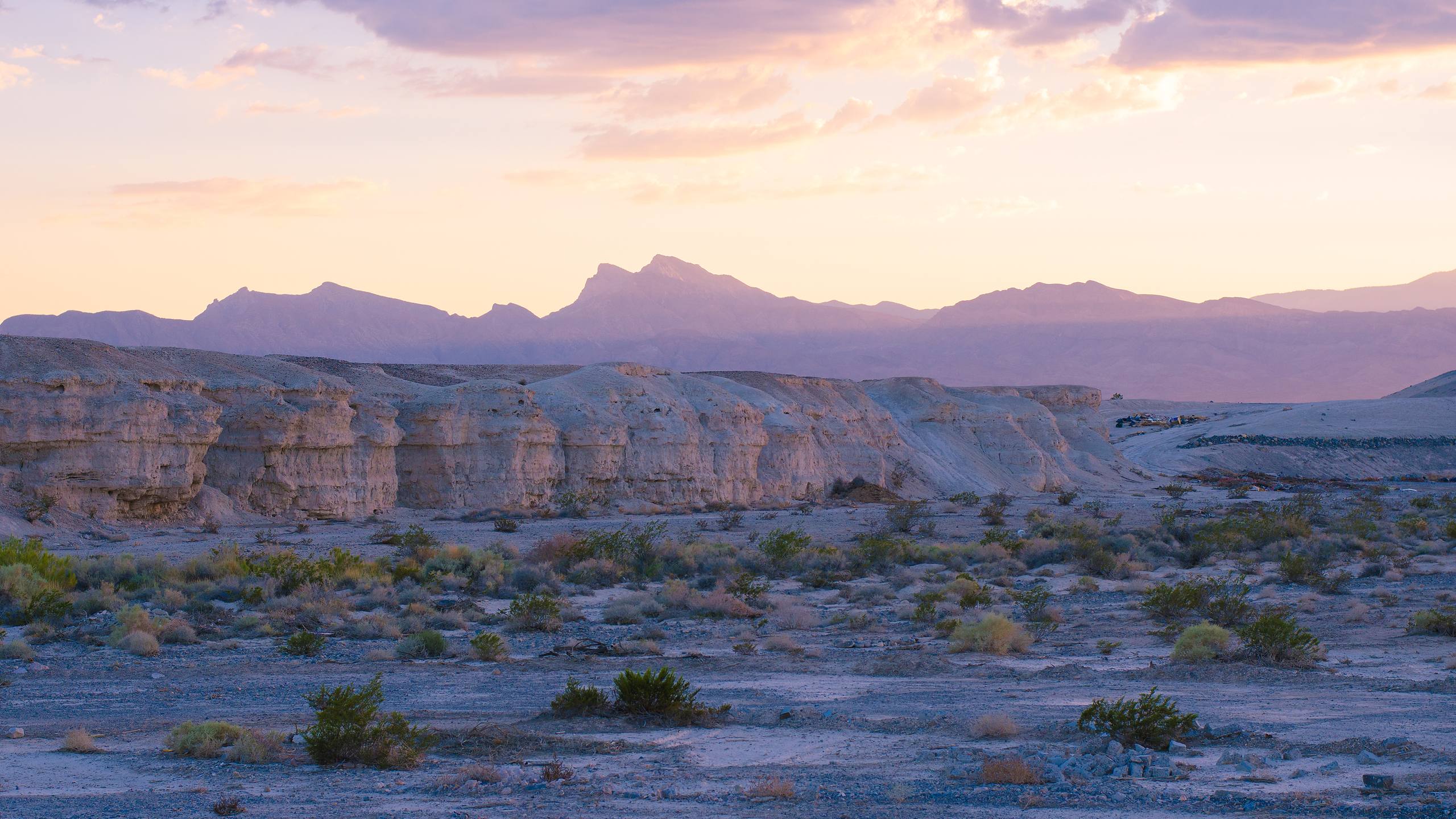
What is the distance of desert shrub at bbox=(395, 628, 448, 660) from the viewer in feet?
46.3

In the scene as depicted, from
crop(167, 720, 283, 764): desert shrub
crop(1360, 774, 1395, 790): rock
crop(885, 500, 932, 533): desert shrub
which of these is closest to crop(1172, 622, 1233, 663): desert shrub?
crop(1360, 774, 1395, 790): rock

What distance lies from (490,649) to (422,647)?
85cm

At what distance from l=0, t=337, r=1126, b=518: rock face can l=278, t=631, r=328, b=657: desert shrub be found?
60.5 ft

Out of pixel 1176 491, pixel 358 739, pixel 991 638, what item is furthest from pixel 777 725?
pixel 1176 491

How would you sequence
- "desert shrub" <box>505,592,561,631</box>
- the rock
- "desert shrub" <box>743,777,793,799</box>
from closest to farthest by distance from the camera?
the rock → "desert shrub" <box>743,777,793,799</box> → "desert shrub" <box>505,592,561,631</box>

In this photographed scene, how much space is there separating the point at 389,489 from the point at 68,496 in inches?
390

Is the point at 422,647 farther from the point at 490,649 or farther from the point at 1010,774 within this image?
the point at 1010,774

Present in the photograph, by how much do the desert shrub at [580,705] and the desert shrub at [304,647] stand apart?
4697 millimetres

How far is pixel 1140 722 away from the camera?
923 centimetres

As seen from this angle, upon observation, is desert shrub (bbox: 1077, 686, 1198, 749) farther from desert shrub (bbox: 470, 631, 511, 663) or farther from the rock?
desert shrub (bbox: 470, 631, 511, 663)

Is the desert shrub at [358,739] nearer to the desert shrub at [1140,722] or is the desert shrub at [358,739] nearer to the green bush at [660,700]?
the green bush at [660,700]

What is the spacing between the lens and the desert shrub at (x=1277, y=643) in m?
12.9

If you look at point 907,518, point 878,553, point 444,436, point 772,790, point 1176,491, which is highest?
point 444,436

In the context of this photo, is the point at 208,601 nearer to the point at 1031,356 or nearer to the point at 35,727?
the point at 35,727
